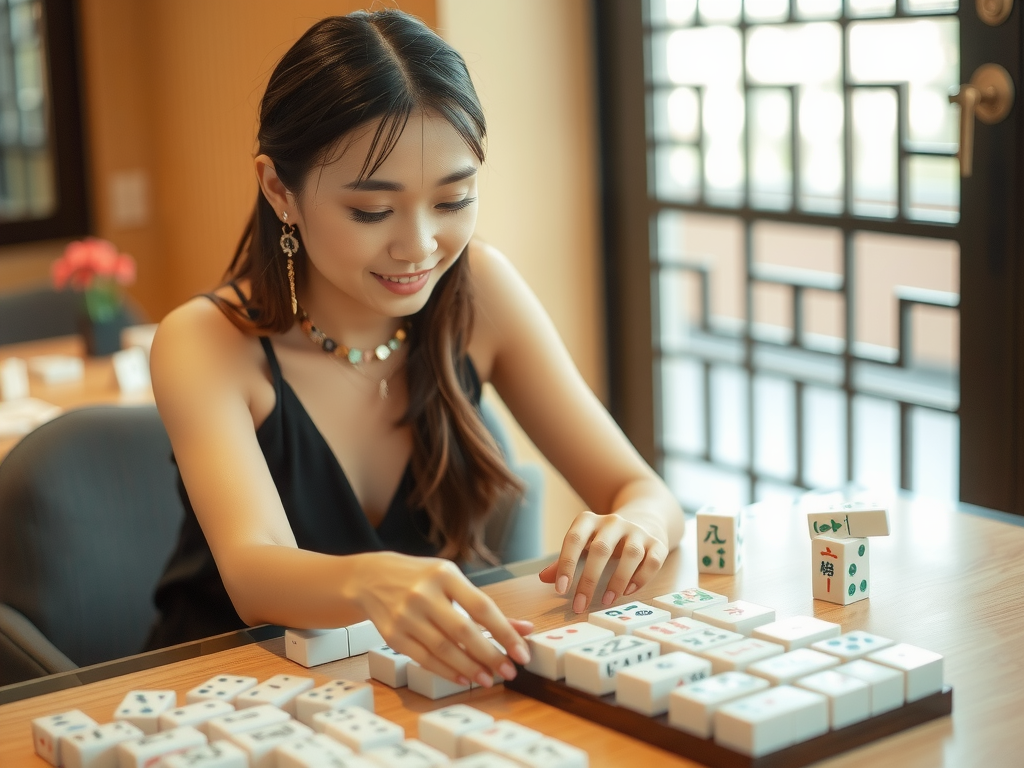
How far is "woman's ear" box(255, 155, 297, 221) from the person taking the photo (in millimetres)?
1555

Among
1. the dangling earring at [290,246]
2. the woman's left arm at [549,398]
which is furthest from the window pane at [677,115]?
the dangling earring at [290,246]

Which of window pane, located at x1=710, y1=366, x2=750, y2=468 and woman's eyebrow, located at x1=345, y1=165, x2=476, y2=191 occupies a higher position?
woman's eyebrow, located at x1=345, y1=165, x2=476, y2=191

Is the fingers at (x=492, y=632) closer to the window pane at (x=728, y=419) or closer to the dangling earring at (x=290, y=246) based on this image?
the dangling earring at (x=290, y=246)

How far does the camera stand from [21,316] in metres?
3.39

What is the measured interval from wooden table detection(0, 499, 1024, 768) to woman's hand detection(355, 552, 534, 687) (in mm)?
30

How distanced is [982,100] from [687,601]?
122 centimetres

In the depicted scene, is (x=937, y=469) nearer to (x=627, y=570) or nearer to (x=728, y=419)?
(x=728, y=419)

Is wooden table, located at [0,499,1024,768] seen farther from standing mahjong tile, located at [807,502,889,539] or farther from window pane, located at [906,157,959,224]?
window pane, located at [906,157,959,224]

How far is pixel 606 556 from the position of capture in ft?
4.31

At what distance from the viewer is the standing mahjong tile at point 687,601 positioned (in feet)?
3.85

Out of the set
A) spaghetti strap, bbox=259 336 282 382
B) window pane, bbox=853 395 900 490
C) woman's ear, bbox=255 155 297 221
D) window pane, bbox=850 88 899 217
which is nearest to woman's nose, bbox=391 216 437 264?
woman's ear, bbox=255 155 297 221

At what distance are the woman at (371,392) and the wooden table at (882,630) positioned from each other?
5 centimetres

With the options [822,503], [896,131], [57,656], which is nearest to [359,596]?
[57,656]

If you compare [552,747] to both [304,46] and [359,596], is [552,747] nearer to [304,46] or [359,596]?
[359,596]
